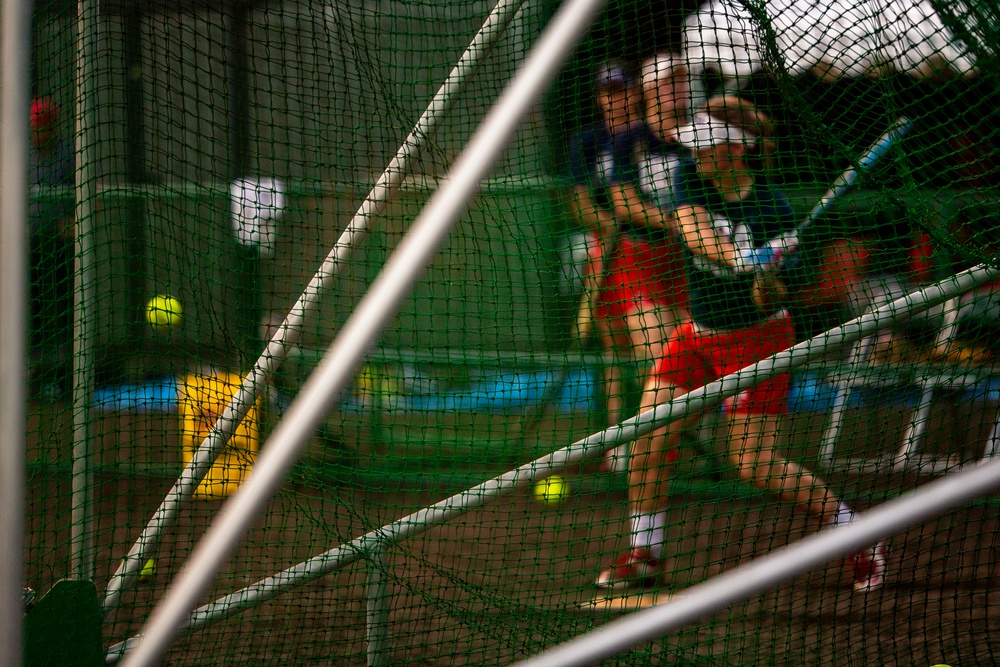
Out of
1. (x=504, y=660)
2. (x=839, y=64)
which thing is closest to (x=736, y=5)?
(x=839, y=64)

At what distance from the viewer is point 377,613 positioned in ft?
6.50

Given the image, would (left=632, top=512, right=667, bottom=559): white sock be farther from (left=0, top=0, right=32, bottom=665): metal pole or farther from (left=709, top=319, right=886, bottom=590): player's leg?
(left=0, top=0, right=32, bottom=665): metal pole

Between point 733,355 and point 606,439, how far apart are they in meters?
0.60

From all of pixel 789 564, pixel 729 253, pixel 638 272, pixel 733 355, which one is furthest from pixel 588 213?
pixel 789 564

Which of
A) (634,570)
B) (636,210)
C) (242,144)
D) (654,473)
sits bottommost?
(634,570)

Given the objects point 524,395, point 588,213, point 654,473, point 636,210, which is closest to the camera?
point 636,210

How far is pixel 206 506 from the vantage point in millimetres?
3211

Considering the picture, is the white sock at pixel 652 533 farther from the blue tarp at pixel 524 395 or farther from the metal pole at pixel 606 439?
the metal pole at pixel 606 439

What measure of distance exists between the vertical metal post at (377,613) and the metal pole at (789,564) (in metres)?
1.16

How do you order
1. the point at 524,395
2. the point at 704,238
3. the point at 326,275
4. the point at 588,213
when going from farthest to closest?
1. the point at 524,395
2. the point at 588,213
3. the point at 704,238
4. the point at 326,275

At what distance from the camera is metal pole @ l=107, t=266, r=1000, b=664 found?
1942 millimetres

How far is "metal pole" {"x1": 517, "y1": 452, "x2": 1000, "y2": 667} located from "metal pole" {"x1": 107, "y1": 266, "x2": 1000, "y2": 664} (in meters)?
1.07

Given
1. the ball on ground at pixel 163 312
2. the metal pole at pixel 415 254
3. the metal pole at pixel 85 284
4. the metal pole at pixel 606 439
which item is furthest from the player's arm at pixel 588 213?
the metal pole at pixel 415 254

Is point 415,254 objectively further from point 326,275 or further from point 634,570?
point 634,570
